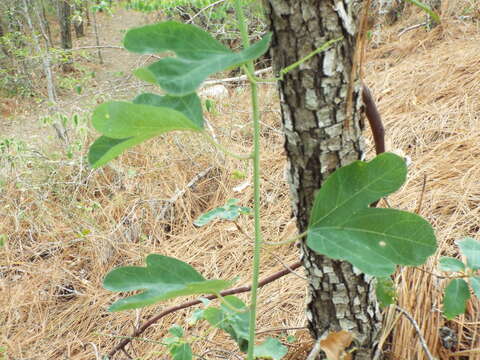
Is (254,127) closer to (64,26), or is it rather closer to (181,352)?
(181,352)

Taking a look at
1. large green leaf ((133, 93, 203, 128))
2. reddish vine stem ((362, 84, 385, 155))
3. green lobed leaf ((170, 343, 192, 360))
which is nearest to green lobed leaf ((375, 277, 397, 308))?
reddish vine stem ((362, 84, 385, 155))

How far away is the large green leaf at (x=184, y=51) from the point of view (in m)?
0.37

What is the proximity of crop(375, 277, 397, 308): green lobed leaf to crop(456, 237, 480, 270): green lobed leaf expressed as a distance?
15 centimetres

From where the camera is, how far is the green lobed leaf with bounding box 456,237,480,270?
77cm

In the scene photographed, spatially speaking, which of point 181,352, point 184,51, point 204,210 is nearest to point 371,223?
point 184,51

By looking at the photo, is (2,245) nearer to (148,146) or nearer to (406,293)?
(148,146)

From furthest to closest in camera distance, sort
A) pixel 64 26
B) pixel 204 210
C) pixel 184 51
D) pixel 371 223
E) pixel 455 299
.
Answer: pixel 64 26, pixel 204 210, pixel 455 299, pixel 371 223, pixel 184 51

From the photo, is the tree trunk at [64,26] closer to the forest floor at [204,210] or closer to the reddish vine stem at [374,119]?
the forest floor at [204,210]

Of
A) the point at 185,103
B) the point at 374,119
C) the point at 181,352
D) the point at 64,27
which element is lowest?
the point at 181,352

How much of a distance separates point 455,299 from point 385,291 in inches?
5.0

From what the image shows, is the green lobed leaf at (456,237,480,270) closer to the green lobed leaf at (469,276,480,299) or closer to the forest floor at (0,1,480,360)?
the green lobed leaf at (469,276,480,299)

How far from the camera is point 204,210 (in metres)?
2.04

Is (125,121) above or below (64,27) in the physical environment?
below

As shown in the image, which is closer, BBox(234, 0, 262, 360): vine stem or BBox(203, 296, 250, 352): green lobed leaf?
BBox(234, 0, 262, 360): vine stem
